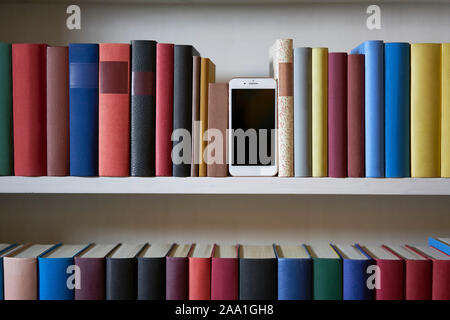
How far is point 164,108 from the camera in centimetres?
63

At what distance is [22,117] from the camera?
626 mm

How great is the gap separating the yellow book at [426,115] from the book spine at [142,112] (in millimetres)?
470

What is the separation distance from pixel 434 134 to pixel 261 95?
31 centimetres

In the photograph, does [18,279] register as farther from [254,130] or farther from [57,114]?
[254,130]

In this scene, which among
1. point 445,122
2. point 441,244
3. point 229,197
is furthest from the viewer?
point 229,197

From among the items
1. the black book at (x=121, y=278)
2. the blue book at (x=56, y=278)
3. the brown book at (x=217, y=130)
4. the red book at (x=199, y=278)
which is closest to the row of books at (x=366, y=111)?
the brown book at (x=217, y=130)

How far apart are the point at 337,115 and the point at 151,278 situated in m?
0.46

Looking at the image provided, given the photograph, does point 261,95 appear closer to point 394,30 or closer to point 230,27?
point 230,27

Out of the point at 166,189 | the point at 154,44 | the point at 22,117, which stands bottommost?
the point at 166,189

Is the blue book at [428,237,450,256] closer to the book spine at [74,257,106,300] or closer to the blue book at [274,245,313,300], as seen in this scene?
the blue book at [274,245,313,300]

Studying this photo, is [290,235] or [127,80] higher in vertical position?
[127,80]

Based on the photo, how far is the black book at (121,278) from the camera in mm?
647

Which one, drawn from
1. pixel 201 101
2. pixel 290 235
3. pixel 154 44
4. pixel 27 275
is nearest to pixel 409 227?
pixel 290 235

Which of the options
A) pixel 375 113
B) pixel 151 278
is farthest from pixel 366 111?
pixel 151 278
